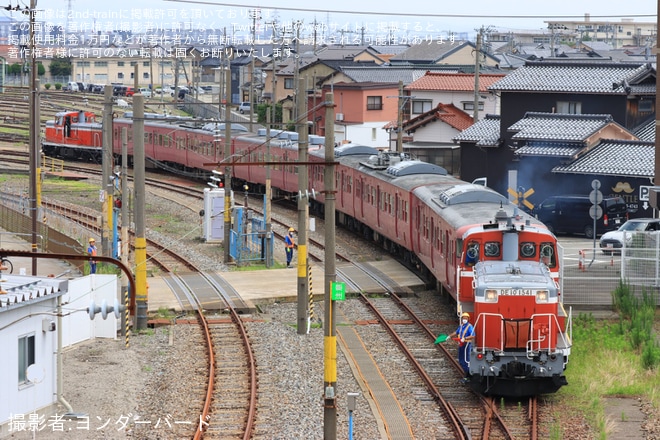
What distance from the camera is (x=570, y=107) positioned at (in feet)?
141

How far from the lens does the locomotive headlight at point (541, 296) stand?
1733 cm

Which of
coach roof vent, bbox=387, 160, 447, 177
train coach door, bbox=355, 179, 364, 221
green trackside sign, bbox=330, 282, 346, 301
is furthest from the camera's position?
train coach door, bbox=355, 179, 364, 221

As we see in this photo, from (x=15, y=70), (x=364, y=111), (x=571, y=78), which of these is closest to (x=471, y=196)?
(x=571, y=78)

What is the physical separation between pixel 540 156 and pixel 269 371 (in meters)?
21.7

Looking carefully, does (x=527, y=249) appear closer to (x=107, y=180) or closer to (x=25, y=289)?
(x=25, y=289)

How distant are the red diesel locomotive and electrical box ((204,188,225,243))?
14.6 ft

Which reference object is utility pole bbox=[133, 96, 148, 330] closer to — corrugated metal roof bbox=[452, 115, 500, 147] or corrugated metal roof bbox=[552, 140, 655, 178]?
corrugated metal roof bbox=[552, 140, 655, 178]

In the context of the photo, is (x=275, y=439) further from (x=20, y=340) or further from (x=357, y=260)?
(x=357, y=260)

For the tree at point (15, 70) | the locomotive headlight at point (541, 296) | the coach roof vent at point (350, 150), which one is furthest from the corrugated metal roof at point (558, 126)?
the tree at point (15, 70)

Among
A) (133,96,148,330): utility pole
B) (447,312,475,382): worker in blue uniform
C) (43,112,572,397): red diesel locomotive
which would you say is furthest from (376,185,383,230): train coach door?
(447,312,475,382): worker in blue uniform

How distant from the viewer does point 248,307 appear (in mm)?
25078

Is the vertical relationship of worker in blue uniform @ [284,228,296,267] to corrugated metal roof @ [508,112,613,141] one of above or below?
below

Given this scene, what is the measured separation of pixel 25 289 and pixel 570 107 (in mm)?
30798

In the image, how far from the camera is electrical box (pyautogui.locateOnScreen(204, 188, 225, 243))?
109 feet
